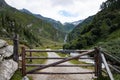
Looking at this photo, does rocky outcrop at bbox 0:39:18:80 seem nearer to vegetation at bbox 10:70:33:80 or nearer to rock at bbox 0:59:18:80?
rock at bbox 0:59:18:80

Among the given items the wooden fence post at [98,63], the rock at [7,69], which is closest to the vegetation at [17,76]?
the rock at [7,69]

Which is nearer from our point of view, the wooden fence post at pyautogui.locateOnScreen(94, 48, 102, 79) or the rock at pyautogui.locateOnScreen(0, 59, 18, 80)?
the rock at pyautogui.locateOnScreen(0, 59, 18, 80)

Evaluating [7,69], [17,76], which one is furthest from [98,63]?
[7,69]

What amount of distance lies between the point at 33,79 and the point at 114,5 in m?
154

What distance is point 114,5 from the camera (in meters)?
168

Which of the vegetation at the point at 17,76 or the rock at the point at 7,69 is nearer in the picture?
the rock at the point at 7,69

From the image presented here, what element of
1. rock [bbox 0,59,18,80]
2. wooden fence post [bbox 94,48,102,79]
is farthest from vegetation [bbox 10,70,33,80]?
wooden fence post [bbox 94,48,102,79]

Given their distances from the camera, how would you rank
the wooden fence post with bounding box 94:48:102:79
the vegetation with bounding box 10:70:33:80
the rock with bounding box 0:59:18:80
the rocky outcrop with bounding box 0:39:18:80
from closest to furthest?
1. the rock with bounding box 0:59:18:80
2. the rocky outcrop with bounding box 0:39:18:80
3. the vegetation with bounding box 10:70:33:80
4. the wooden fence post with bounding box 94:48:102:79

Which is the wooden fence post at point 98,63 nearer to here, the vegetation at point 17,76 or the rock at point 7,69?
the vegetation at point 17,76

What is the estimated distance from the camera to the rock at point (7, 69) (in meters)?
15.6

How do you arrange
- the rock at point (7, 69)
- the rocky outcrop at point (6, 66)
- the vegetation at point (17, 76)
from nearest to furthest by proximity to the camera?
1. the rock at point (7, 69)
2. the rocky outcrop at point (6, 66)
3. the vegetation at point (17, 76)

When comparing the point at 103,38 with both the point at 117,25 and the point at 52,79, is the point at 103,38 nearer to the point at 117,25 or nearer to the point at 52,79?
the point at 117,25

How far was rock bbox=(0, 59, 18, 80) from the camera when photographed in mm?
15625

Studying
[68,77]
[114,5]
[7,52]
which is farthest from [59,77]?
[114,5]
